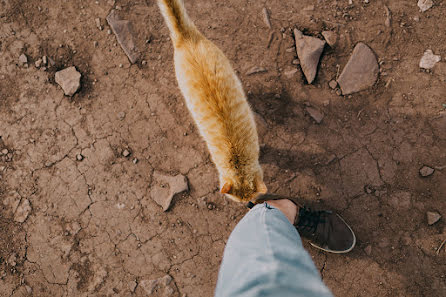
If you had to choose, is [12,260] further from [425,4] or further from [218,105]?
[425,4]

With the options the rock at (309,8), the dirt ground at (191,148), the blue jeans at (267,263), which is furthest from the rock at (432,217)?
the rock at (309,8)

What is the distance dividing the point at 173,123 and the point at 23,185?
187 cm

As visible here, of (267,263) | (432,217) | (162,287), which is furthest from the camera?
(162,287)

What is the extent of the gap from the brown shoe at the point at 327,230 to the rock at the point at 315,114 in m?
0.98

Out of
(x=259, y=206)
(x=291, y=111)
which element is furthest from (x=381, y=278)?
(x=291, y=111)

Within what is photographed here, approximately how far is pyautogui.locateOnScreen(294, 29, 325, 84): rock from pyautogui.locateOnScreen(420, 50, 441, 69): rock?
1122 mm

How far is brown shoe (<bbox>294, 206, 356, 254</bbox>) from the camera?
2736 millimetres

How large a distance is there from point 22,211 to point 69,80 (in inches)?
63.1

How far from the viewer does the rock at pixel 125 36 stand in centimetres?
308

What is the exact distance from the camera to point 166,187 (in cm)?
297

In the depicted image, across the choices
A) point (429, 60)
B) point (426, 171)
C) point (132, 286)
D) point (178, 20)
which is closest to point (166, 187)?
point (132, 286)

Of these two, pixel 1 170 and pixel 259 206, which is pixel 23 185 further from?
pixel 259 206

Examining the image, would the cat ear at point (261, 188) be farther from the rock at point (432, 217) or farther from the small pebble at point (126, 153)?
the rock at point (432, 217)

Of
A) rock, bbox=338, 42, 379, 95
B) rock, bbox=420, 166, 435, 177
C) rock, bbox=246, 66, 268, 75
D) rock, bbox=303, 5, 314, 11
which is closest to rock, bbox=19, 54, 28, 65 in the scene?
rock, bbox=246, 66, 268, 75
